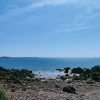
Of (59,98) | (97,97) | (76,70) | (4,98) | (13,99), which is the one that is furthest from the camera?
(76,70)

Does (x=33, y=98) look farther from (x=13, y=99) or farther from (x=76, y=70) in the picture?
(x=76, y=70)

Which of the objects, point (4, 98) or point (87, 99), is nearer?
point (4, 98)

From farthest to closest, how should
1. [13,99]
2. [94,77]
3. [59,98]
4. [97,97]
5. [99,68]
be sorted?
[99,68] < [94,77] < [97,97] < [59,98] < [13,99]

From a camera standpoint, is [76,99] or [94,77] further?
[94,77]

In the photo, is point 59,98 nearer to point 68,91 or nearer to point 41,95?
point 41,95

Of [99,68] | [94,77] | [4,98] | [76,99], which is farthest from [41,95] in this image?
[99,68]

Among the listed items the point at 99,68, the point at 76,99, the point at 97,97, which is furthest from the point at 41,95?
the point at 99,68

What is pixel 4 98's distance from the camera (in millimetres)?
20938

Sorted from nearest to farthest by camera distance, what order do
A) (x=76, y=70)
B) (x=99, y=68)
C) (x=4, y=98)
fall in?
(x=4, y=98) < (x=99, y=68) < (x=76, y=70)

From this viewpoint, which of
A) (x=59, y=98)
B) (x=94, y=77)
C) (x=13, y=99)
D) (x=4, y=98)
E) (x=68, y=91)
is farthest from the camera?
(x=94, y=77)

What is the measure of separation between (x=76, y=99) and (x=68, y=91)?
5.33m

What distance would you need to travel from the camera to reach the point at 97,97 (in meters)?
33.7

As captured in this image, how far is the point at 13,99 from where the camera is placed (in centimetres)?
2809

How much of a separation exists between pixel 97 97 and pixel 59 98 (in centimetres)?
492
